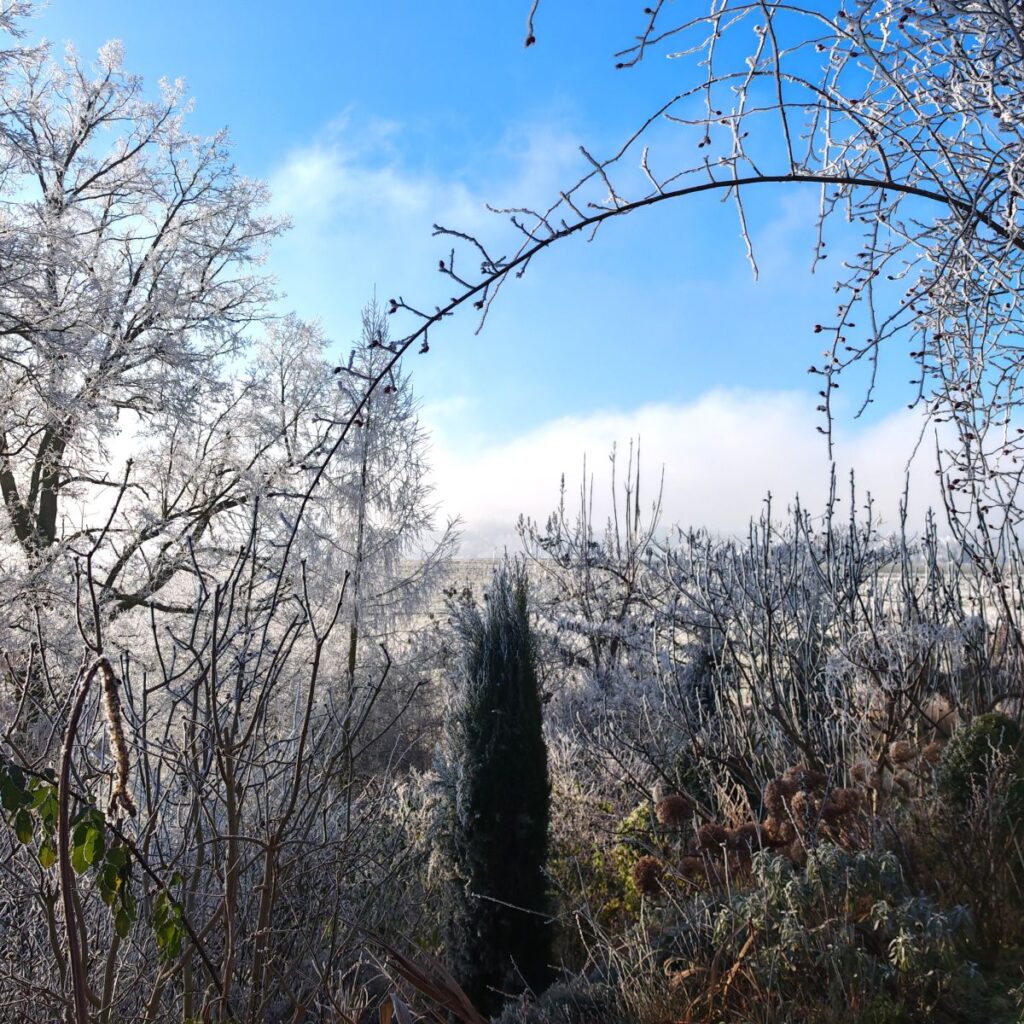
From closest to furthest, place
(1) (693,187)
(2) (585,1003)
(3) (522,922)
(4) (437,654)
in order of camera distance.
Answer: (1) (693,187), (2) (585,1003), (3) (522,922), (4) (437,654)

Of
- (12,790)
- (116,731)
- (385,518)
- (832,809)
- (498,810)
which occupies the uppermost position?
(385,518)

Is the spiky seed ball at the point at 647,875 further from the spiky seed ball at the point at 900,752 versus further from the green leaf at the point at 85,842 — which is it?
the green leaf at the point at 85,842

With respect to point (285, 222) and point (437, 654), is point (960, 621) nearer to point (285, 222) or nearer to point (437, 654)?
point (437, 654)

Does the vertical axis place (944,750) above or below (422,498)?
below

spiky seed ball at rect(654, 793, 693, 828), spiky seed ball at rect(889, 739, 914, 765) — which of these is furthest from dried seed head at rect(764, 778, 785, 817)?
spiky seed ball at rect(889, 739, 914, 765)

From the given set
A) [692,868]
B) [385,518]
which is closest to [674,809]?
[692,868]

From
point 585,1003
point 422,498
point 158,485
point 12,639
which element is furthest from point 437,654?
point 585,1003

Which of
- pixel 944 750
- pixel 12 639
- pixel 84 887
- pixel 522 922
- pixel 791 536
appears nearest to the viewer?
pixel 84 887

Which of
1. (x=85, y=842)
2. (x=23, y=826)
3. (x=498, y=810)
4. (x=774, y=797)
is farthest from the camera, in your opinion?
(x=498, y=810)

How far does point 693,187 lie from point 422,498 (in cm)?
1174

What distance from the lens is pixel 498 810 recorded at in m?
5.48

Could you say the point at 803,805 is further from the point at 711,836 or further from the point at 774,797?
the point at 711,836

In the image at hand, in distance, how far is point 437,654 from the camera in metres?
14.2

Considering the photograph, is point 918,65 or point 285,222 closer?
point 918,65
